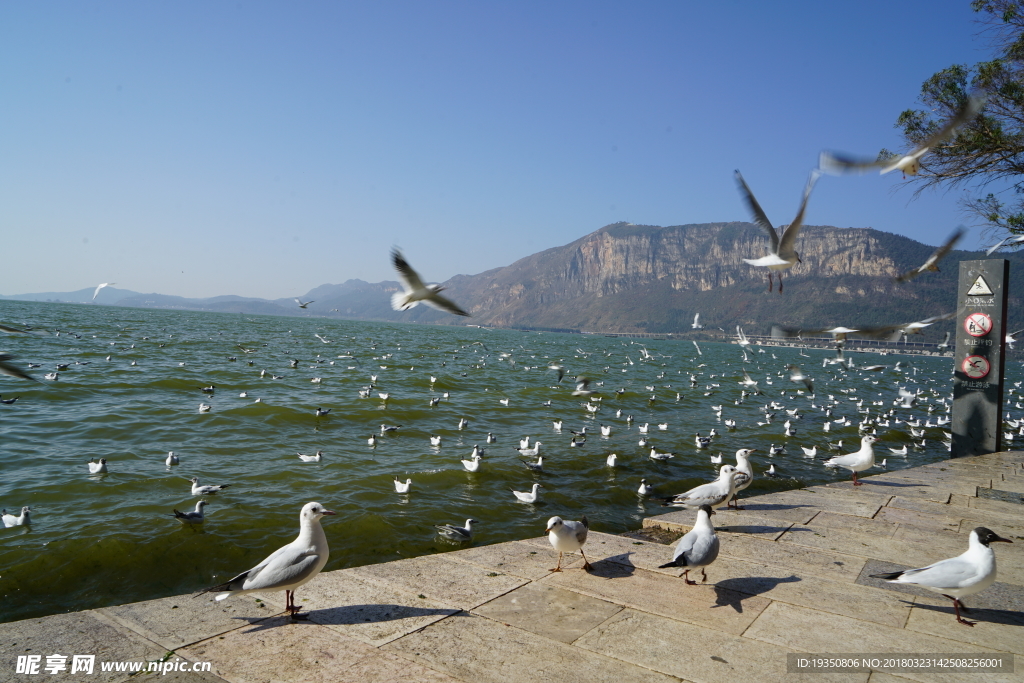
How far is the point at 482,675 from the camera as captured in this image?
3.37 m

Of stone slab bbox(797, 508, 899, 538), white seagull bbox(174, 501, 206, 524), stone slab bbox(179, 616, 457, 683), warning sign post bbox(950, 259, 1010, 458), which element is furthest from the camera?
warning sign post bbox(950, 259, 1010, 458)

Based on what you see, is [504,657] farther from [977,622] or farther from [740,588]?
[977,622]

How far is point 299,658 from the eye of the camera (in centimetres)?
351

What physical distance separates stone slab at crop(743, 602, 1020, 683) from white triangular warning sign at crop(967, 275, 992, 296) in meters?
11.3

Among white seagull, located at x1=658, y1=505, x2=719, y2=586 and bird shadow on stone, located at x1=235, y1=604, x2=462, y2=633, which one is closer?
bird shadow on stone, located at x1=235, y1=604, x2=462, y2=633

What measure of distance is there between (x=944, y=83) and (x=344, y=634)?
12398 millimetres

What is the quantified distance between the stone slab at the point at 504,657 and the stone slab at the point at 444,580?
1.60 feet

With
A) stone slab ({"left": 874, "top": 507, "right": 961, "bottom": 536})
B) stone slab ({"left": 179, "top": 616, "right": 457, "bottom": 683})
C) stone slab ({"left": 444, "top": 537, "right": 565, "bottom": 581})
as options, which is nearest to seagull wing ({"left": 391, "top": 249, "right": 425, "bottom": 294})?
stone slab ({"left": 444, "top": 537, "right": 565, "bottom": 581})

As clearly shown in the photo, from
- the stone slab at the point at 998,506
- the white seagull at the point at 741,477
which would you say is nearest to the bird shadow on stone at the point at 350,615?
the white seagull at the point at 741,477

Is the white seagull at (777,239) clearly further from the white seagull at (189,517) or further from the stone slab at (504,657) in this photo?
the white seagull at (189,517)

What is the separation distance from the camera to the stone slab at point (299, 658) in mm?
3299

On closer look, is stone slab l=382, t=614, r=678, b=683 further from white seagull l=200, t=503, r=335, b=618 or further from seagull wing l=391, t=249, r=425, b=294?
seagull wing l=391, t=249, r=425, b=294

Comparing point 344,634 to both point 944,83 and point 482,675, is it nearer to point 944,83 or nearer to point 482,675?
point 482,675

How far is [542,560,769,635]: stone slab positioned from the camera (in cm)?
419
